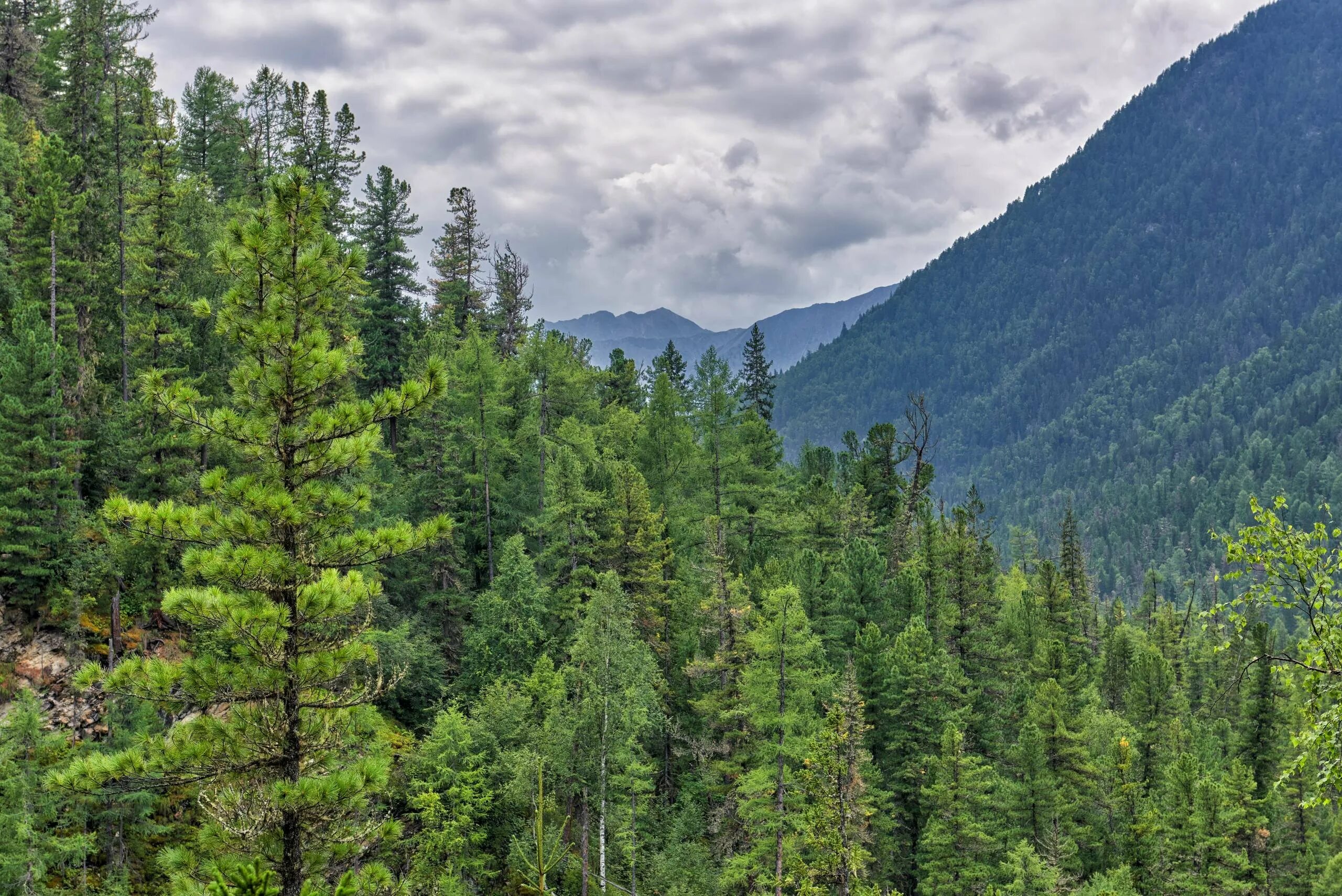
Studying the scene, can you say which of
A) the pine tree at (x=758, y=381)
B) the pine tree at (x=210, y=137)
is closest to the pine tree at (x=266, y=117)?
the pine tree at (x=210, y=137)

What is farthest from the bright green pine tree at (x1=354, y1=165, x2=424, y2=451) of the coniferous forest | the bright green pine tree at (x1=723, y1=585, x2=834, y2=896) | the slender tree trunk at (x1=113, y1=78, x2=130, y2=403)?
the bright green pine tree at (x1=723, y1=585, x2=834, y2=896)

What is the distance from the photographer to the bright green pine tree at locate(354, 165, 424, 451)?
167ft

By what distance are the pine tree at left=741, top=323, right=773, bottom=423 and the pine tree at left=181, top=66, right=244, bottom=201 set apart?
131 feet

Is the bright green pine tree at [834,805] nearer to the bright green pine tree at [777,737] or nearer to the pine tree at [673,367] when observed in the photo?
the bright green pine tree at [777,737]

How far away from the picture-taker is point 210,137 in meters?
57.6

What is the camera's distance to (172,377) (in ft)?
105

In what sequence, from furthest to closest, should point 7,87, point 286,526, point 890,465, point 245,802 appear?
point 890,465
point 7,87
point 286,526
point 245,802

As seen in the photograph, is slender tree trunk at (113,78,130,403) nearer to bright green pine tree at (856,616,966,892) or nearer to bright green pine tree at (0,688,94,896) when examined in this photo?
bright green pine tree at (0,688,94,896)

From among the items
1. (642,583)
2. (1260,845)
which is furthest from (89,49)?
(1260,845)

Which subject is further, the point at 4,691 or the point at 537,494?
the point at 537,494

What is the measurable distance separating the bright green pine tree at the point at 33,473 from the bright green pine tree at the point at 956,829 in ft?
107

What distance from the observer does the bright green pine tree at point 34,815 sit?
64.2ft

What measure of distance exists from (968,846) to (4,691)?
33.9 metres

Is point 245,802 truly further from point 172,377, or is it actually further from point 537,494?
point 537,494
